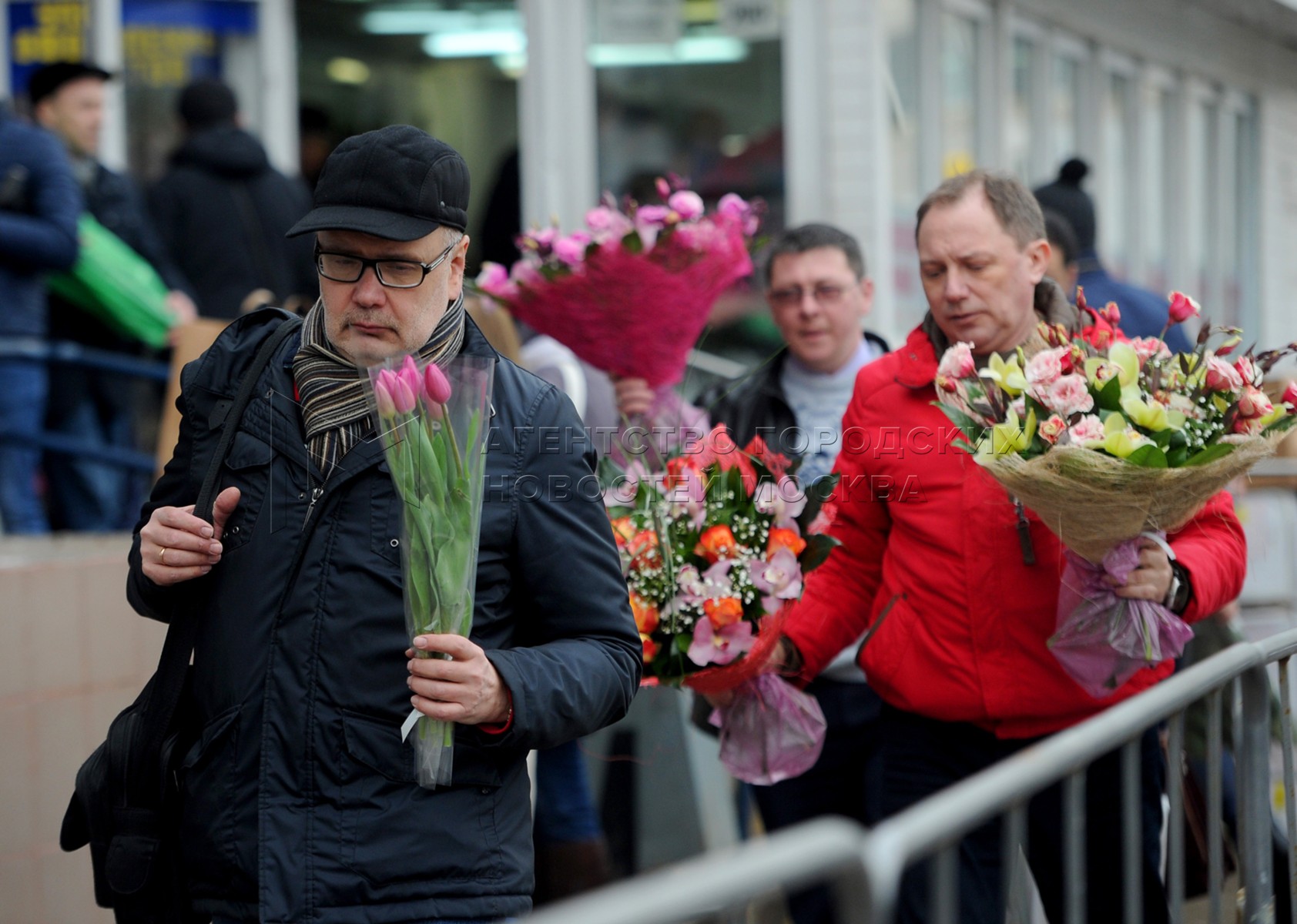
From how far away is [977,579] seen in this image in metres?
3.44

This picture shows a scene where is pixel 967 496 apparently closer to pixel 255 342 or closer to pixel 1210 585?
pixel 1210 585

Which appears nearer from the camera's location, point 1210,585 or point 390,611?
point 390,611

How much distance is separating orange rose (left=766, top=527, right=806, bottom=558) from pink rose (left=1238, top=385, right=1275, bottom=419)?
1073 millimetres

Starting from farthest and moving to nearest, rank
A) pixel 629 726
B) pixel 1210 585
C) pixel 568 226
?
1. pixel 568 226
2. pixel 629 726
3. pixel 1210 585

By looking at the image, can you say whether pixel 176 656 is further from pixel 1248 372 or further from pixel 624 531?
pixel 1248 372

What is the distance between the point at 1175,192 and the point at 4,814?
1164 centimetres

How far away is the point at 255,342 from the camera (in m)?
2.79

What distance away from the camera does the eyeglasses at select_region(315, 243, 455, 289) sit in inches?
104

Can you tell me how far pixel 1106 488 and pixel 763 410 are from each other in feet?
6.23

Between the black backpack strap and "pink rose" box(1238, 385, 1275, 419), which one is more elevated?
"pink rose" box(1238, 385, 1275, 419)

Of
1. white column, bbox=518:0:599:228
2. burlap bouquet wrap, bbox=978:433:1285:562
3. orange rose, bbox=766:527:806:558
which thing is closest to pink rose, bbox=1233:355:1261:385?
burlap bouquet wrap, bbox=978:433:1285:562

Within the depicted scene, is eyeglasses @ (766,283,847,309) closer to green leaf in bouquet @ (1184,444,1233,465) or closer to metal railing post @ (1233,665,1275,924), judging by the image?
green leaf in bouquet @ (1184,444,1233,465)

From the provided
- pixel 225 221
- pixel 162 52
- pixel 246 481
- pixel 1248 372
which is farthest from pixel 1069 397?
pixel 162 52

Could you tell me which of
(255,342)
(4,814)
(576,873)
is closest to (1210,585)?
(255,342)
